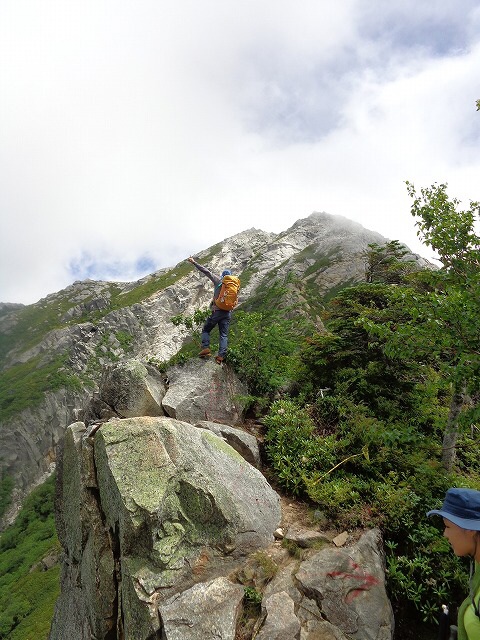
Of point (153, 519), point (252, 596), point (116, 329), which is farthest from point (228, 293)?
point (116, 329)

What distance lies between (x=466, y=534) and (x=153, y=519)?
5.64 m

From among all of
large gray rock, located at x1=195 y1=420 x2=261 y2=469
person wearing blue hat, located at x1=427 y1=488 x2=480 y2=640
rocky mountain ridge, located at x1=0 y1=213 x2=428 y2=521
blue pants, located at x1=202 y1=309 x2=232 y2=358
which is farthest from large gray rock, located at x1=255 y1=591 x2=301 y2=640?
rocky mountain ridge, located at x1=0 y1=213 x2=428 y2=521

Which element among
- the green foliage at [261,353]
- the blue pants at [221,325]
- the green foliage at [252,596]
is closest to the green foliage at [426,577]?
the green foliage at [252,596]

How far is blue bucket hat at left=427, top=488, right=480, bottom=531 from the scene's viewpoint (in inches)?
139

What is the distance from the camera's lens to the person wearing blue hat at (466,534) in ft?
11.0

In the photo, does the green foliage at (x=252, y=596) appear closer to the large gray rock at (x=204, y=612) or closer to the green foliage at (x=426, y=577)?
the large gray rock at (x=204, y=612)

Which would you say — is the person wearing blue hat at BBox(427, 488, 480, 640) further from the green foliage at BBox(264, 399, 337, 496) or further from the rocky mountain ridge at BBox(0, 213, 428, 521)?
the rocky mountain ridge at BBox(0, 213, 428, 521)

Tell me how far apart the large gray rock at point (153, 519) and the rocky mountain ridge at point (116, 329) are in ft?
231

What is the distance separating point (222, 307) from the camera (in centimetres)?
1356

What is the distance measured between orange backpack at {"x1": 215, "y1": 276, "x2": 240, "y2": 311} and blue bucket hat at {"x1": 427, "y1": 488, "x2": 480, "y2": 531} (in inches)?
412

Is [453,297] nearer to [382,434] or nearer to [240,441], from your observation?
[382,434]

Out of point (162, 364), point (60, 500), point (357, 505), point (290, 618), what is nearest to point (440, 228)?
point (357, 505)

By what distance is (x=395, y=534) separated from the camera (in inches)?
296

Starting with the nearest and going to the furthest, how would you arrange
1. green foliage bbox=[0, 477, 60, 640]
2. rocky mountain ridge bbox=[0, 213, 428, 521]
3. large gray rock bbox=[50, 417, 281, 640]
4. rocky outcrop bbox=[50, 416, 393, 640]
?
rocky outcrop bbox=[50, 416, 393, 640] < large gray rock bbox=[50, 417, 281, 640] < green foliage bbox=[0, 477, 60, 640] < rocky mountain ridge bbox=[0, 213, 428, 521]
